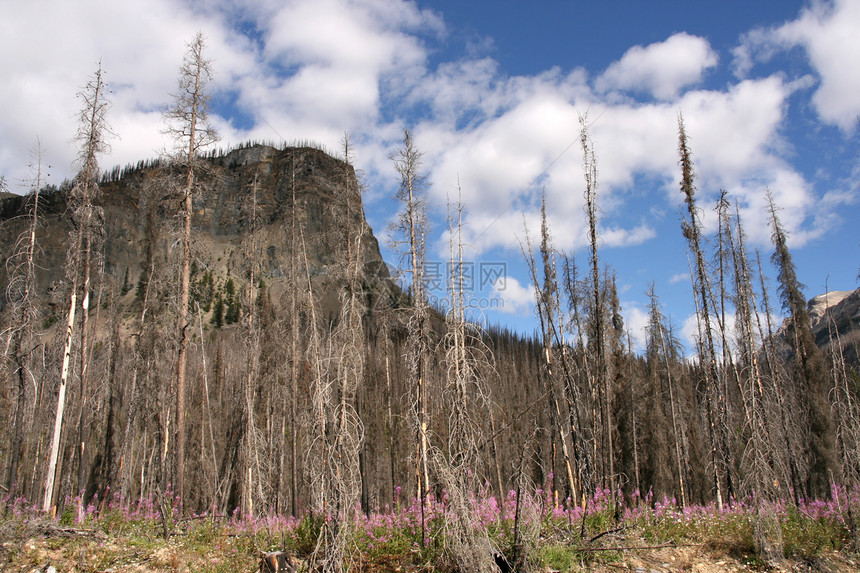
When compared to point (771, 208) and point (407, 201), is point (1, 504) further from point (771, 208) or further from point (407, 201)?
point (771, 208)

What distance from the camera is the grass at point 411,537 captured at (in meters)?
8.01

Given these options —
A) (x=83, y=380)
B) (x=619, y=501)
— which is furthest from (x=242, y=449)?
(x=619, y=501)

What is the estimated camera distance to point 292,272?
1716 centimetres

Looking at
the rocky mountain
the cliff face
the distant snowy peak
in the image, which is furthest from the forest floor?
the distant snowy peak

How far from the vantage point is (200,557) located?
27.9 feet

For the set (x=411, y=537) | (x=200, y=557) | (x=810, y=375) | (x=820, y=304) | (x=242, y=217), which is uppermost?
(x=820, y=304)

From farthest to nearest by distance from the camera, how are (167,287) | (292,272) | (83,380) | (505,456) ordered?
(505,456) → (292,272) → (83,380) → (167,287)

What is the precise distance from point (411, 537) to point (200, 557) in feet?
12.4

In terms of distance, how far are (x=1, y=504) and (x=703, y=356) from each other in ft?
73.8

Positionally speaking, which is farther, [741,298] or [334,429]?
[741,298]

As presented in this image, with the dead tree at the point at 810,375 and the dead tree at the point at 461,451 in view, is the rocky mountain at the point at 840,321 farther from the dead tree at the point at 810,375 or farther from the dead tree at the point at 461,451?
the dead tree at the point at 461,451

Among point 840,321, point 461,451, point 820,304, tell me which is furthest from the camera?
point 820,304

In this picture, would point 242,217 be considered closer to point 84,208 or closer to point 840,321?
point 84,208

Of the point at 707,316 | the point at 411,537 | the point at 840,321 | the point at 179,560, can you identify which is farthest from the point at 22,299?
the point at 840,321
